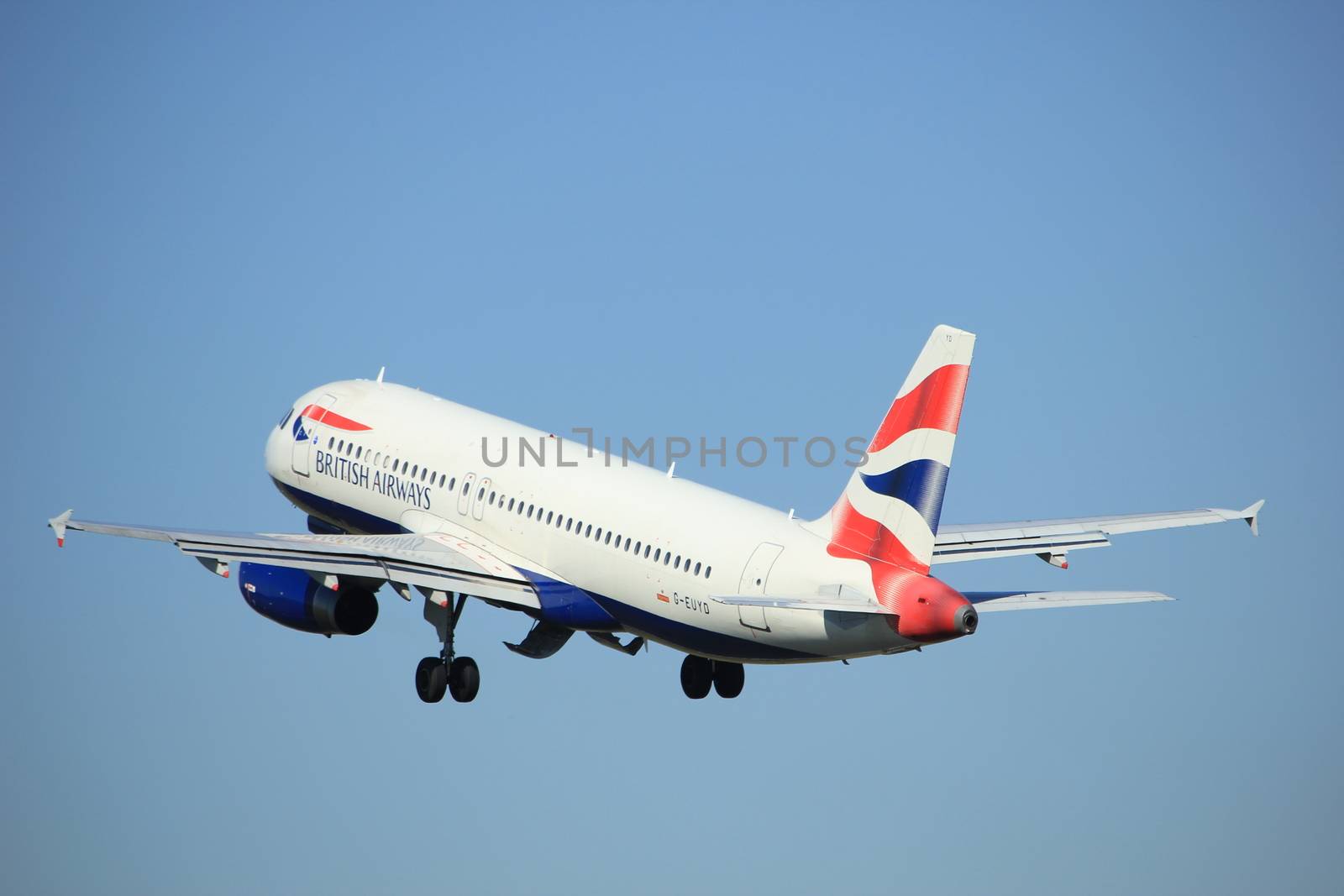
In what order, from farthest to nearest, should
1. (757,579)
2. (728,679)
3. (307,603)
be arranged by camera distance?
(728,679) < (307,603) < (757,579)

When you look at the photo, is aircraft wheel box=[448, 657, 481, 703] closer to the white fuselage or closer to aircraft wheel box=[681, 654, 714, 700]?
the white fuselage

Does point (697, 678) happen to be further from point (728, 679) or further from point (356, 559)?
point (356, 559)

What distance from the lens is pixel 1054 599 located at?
48906 millimetres

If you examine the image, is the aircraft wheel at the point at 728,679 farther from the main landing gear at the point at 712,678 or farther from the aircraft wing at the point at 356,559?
the aircraft wing at the point at 356,559

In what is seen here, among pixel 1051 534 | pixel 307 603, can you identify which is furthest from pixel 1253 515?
pixel 307 603

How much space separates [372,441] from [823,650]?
17031mm

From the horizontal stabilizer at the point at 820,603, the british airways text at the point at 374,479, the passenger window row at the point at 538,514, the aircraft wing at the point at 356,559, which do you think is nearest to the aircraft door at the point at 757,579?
the passenger window row at the point at 538,514

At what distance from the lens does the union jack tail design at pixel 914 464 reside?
155 ft

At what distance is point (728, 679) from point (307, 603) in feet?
34.4

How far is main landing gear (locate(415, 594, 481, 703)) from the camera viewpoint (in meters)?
57.2

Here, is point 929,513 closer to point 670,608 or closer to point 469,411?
point 670,608

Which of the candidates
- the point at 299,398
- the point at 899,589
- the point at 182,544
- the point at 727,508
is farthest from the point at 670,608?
the point at 299,398

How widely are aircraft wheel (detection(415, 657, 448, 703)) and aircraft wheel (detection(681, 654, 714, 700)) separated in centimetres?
636

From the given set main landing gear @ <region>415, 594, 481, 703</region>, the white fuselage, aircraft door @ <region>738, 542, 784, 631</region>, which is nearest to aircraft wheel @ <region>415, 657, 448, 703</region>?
main landing gear @ <region>415, 594, 481, 703</region>
